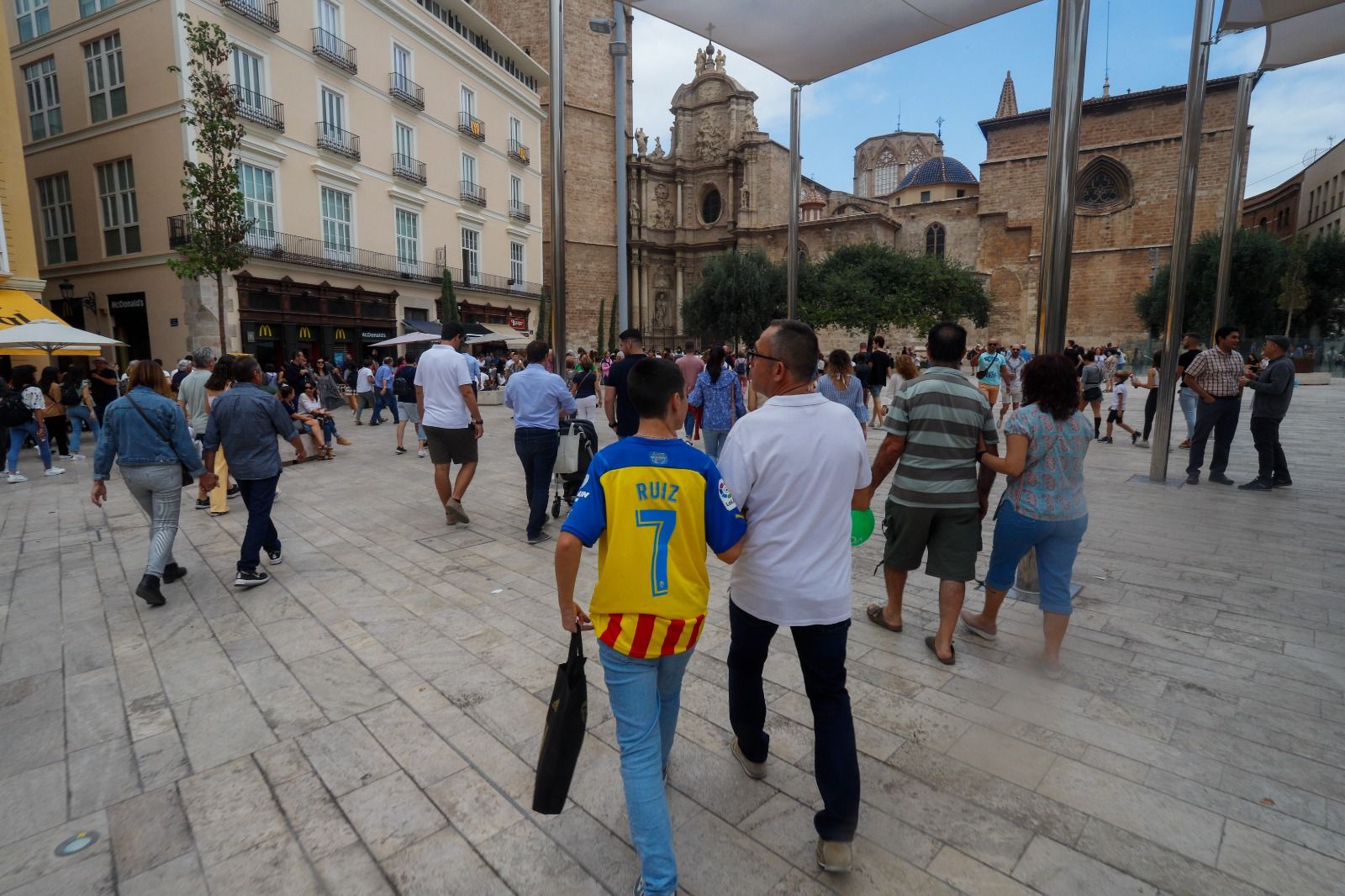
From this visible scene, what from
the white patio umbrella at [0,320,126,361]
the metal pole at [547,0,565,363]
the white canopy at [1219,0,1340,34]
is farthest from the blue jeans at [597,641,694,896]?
the white patio umbrella at [0,320,126,361]

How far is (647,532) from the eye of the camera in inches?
76.6

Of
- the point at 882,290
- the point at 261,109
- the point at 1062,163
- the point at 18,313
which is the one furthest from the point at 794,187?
the point at 882,290

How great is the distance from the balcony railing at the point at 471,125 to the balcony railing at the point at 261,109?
28.4 feet

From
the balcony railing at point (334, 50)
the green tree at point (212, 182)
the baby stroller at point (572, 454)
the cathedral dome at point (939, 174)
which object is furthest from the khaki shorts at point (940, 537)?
the cathedral dome at point (939, 174)

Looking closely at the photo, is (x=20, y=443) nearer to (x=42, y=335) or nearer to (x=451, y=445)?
(x=42, y=335)

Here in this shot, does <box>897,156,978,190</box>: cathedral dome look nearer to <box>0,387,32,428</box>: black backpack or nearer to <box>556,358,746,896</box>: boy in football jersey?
<box>0,387,32,428</box>: black backpack

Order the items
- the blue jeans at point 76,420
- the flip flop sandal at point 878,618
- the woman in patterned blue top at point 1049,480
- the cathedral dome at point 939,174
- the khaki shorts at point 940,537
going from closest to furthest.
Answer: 1. the woman in patterned blue top at point 1049,480
2. the khaki shorts at point 940,537
3. the flip flop sandal at point 878,618
4. the blue jeans at point 76,420
5. the cathedral dome at point 939,174

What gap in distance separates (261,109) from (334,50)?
3.96 meters

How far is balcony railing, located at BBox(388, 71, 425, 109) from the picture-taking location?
2403 centimetres

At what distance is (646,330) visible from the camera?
48812 mm

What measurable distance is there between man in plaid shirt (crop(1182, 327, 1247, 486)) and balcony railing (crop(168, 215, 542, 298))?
18252 mm

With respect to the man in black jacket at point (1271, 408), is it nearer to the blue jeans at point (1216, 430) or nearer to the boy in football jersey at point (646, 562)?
the blue jeans at point (1216, 430)

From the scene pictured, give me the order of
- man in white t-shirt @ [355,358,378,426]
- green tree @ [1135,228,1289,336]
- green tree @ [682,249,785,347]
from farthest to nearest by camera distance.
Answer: green tree @ [682,249,785,347] → green tree @ [1135,228,1289,336] → man in white t-shirt @ [355,358,378,426]

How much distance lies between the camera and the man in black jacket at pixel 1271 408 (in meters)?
7.38
